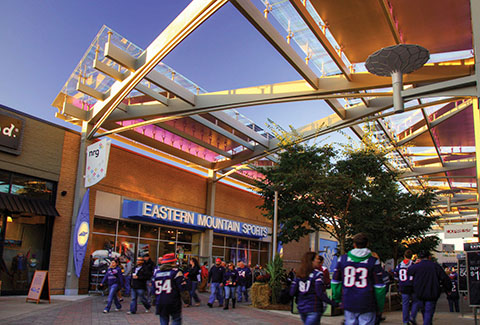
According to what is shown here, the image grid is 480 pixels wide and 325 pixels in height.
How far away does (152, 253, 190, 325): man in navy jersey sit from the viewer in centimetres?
732

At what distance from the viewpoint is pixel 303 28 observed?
49.2ft

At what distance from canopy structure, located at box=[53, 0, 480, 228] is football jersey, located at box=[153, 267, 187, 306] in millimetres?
7055

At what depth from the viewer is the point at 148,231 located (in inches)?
936

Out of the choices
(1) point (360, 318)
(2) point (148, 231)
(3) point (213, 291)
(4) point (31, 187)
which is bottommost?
(3) point (213, 291)

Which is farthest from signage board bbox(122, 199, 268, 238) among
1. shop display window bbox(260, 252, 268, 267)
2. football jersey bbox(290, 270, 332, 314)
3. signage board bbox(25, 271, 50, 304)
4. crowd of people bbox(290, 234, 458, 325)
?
football jersey bbox(290, 270, 332, 314)

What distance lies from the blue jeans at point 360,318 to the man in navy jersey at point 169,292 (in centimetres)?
279

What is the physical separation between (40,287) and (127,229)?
8.29 metres

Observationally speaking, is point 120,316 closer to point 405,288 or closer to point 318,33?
point 405,288

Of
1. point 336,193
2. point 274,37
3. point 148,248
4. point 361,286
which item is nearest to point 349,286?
point 361,286

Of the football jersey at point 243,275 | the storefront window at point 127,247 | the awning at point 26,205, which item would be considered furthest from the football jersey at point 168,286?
the storefront window at point 127,247

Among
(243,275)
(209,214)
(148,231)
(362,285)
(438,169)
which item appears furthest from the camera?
(438,169)

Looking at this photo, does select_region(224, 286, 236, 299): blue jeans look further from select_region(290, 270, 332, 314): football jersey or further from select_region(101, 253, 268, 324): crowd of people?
select_region(290, 270, 332, 314): football jersey

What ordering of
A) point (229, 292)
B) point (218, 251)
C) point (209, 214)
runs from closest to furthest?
point (229, 292), point (209, 214), point (218, 251)

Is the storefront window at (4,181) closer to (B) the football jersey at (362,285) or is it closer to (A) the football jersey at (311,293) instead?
(A) the football jersey at (311,293)
